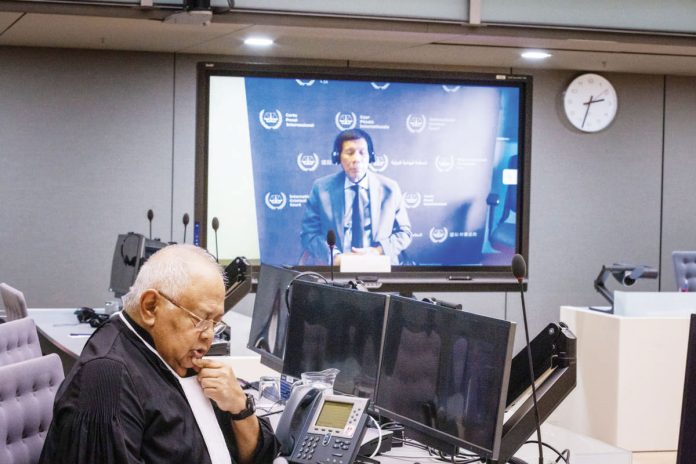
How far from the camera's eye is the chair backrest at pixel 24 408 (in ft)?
9.21

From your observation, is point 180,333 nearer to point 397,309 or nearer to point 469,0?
point 397,309

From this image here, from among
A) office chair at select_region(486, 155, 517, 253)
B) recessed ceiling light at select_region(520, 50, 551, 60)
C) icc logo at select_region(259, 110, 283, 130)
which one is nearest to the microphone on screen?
recessed ceiling light at select_region(520, 50, 551, 60)

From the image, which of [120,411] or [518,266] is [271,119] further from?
[120,411]

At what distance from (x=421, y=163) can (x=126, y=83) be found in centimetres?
223

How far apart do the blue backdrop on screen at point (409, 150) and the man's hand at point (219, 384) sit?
4.88 metres

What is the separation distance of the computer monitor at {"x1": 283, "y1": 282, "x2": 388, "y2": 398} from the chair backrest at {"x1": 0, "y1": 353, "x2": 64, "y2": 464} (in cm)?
85

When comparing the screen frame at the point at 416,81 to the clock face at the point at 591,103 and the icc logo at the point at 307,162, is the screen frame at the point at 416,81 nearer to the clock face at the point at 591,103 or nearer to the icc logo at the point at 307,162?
the clock face at the point at 591,103

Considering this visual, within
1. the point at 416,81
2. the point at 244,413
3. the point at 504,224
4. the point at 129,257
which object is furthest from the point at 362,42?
the point at 244,413

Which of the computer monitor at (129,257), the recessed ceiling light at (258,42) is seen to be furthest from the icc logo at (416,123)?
the computer monitor at (129,257)

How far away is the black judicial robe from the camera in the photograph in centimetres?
204

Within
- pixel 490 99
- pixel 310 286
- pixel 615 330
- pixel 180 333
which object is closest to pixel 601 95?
pixel 490 99

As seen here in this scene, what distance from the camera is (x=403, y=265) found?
7469mm

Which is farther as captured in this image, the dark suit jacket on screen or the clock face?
the clock face

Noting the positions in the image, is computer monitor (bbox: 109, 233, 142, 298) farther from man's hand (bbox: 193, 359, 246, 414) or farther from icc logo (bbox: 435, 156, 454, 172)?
A: man's hand (bbox: 193, 359, 246, 414)
